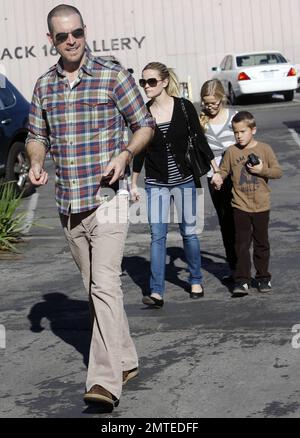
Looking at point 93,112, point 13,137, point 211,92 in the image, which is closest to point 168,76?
point 211,92

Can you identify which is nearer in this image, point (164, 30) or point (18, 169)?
point (18, 169)

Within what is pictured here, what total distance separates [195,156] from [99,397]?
303cm

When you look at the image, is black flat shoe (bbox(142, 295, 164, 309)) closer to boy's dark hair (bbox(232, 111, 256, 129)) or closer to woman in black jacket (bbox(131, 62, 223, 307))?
woman in black jacket (bbox(131, 62, 223, 307))

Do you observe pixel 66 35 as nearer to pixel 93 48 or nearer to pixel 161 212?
pixel 161 212

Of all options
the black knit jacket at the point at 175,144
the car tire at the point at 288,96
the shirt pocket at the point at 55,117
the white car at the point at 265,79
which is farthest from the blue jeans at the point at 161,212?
the car tire at the point at 288,96

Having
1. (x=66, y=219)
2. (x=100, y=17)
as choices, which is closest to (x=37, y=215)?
(x=66, y=219)

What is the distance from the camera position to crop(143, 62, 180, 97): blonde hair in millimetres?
8047

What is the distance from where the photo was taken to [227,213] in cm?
877

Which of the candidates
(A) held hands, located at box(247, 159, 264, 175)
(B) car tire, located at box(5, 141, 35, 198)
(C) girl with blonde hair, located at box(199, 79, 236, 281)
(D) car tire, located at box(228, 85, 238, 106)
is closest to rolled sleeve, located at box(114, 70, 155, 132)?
(A) held hands, located at box(247, 159, 264, 175)

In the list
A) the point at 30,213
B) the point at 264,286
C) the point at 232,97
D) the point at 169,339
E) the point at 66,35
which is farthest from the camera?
the point at 232,97

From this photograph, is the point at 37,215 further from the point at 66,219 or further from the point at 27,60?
the point at 27,60

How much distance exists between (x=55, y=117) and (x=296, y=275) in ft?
11.9

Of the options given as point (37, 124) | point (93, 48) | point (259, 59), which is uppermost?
point (37, 124)

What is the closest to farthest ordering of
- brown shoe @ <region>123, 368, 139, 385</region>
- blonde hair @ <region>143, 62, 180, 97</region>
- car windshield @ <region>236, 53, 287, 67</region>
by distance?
brown shoe @ <region>123, 368, 139, 385</region> → blonde hair @ <region>143, 62, 180, 97</region> → car windshield @ <region>236, 53, 287, 67</region>
